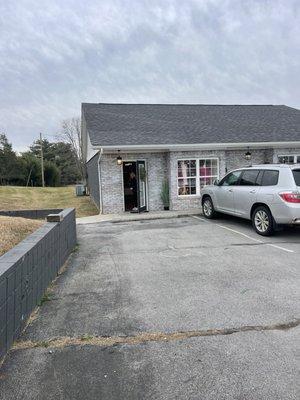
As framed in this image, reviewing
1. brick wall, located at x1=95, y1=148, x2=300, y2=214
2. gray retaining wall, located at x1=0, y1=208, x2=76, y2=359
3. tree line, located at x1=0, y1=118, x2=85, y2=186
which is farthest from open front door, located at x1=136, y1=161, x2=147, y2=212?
tree line, located at x1=0, y1=118, x2=85, y2=186

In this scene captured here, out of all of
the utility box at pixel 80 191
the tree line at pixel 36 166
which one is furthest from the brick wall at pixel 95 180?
the tree line at pixel 36 166

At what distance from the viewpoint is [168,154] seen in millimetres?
15133

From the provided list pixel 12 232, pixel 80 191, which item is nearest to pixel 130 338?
pixel 12 232

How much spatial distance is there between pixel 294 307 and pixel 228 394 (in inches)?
84.0

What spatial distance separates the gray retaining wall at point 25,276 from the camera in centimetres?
361

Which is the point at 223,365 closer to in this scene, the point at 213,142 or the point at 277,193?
the point at 277,193

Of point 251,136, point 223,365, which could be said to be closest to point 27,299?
point 223,365

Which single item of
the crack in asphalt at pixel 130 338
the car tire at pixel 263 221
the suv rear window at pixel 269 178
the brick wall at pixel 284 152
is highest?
the brick wall at pixel 284 152

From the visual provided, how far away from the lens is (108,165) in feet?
47.9

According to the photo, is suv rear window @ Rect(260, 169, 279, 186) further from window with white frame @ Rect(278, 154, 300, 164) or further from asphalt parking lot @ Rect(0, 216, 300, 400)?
window with white frame @ Rect(278, 154, 300, 164)

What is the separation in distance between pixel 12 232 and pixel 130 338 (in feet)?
11.3

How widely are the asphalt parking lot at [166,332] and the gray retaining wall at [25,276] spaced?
187mm

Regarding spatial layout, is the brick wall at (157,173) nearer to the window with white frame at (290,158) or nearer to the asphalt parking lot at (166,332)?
the window with white frame at (290,158)

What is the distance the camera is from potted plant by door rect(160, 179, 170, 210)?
1522cm
